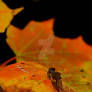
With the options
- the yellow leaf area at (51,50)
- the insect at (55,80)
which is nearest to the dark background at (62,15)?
the yellow leaf area at (51,50)

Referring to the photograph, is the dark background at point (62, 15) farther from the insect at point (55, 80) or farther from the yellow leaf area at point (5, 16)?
the insect at point (55, 80)

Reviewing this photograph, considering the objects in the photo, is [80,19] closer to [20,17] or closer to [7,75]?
[20,17]

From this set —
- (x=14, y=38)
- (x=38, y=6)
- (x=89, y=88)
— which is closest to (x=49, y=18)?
(x=38, y=6)

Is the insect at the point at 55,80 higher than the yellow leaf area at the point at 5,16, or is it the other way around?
the yellow leaf area at the point at 5,16

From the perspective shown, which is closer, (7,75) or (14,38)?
(7,75)

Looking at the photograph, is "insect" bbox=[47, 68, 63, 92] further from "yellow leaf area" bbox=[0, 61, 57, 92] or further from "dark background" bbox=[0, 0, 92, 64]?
"dark background" bbox=[0, 0, 92, 64]

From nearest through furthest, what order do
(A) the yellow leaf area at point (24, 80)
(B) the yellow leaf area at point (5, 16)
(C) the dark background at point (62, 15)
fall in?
(A) the yellow leaf area at point (24, 80)
(B) the yellow leaf area at point (5, 16)
(C) the dark background at point (62, 15)

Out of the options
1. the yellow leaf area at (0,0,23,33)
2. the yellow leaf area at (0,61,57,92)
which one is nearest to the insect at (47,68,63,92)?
the yellow leaf area at (0,61,57,92)
